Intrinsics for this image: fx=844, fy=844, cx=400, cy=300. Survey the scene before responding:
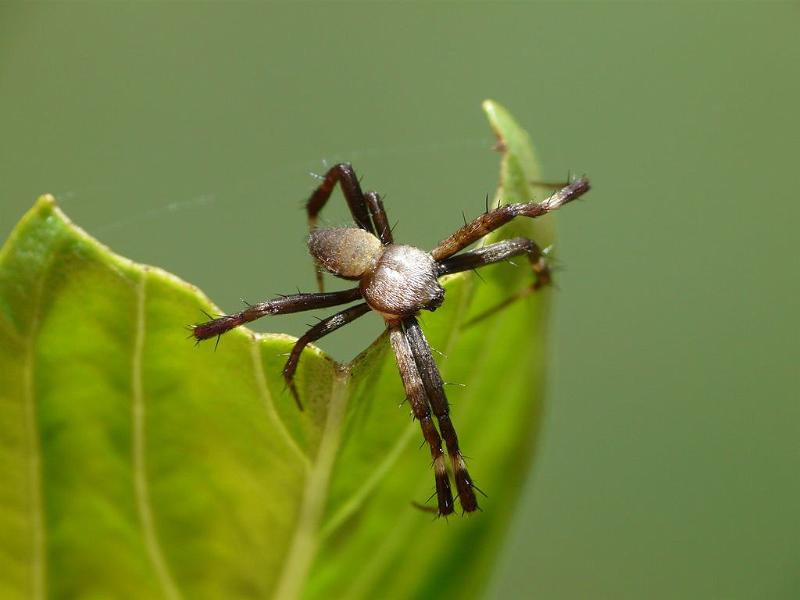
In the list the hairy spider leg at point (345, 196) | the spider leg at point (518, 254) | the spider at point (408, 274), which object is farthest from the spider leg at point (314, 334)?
the spider leg at point (518, 254)

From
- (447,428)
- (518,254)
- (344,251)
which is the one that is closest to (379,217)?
(344,251)

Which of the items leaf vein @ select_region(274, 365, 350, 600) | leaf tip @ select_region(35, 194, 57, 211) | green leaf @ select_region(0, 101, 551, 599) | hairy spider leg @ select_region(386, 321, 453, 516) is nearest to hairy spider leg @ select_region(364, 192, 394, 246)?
hairy spider leg @ select_region(386, 321, 453, 516)

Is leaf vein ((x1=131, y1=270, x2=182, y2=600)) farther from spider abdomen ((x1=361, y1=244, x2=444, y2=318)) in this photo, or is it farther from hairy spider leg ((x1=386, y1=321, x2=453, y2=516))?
spider abdomen ((x1=361, y1=244, x2=444, y2=318))

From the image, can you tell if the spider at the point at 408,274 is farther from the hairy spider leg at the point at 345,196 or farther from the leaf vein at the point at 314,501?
the leaf vein at the point at 314,501

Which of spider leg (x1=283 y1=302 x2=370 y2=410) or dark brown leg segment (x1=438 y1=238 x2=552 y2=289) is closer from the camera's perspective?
spider leg (x1=283 y1=302 x2=370 y2=410)

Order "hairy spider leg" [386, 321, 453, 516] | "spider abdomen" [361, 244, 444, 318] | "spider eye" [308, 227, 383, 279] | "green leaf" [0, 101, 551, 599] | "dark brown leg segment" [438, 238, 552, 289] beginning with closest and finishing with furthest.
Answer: "green leaf" [0, 101, 551, 599] < "hairy spider leg" [386, 321, 453, 516] < "dark brown leg segment" [438, 238, 552, 289] < "spider abdomen" [361, 244, 444, 318] < "spider eye" [308, 227, 383, 279]

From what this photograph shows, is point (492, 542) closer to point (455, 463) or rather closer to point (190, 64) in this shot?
point (455, 463)
